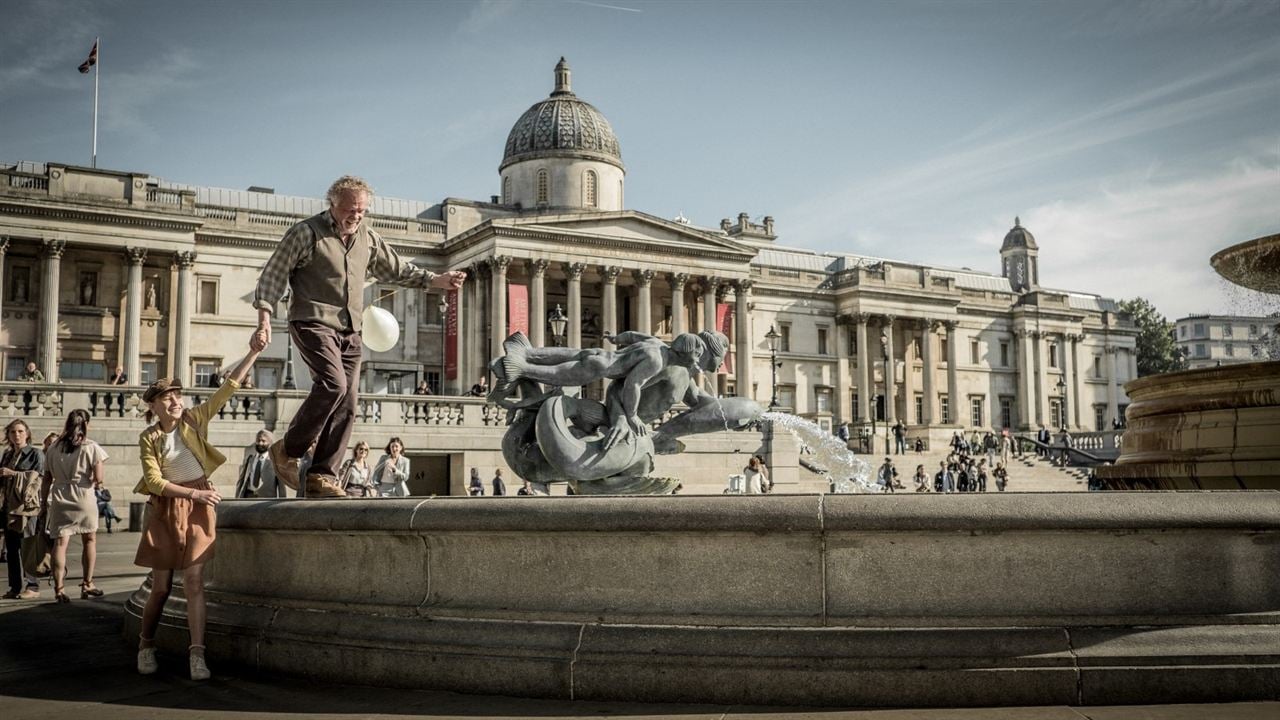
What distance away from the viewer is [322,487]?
637 cm

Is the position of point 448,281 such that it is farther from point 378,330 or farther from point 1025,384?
point 1025,384

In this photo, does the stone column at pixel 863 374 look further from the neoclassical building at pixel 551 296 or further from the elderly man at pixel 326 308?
the elderly man at pixel 326 308

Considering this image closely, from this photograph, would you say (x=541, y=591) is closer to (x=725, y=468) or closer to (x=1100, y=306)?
(x=725, y=468)

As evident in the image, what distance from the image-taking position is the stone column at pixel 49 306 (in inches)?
1704

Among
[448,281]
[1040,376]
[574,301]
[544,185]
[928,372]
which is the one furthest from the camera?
[1040,376]

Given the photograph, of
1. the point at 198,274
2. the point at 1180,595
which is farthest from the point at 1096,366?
the point at 1180,595

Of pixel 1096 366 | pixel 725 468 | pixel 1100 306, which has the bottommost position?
pixel 725 468

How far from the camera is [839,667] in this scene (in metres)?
4.74

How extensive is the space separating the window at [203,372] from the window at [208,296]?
2.35 meters

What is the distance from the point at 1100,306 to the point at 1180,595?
91045mm

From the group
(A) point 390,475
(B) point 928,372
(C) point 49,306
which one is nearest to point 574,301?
(C) point 49,306

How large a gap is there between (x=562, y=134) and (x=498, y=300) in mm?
12723

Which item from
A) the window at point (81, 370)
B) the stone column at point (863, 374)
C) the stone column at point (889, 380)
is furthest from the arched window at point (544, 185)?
the window at point (81, 370)

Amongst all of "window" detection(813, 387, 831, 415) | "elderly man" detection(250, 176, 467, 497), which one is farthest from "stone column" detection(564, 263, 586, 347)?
"elderly man" detection(250, 176, 467, 497)
